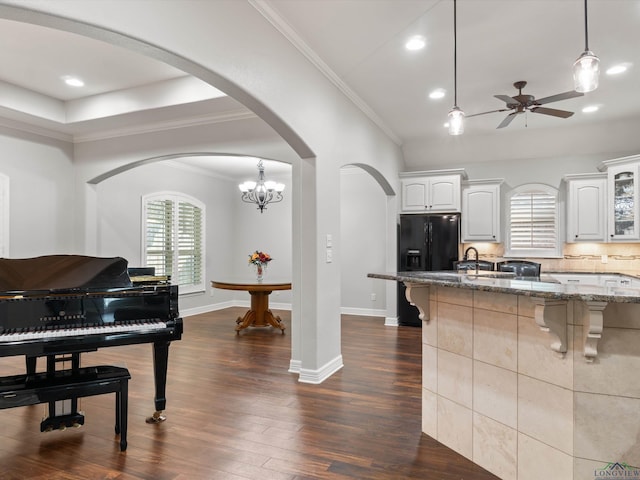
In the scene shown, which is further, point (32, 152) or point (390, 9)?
point (32, 152)

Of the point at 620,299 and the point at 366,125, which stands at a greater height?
the point at 366,125

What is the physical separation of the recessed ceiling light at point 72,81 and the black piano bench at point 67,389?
3094 millimetres

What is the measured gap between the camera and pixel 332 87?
423 cm

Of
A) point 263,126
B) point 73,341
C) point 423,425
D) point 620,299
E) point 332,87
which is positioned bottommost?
point 423,425

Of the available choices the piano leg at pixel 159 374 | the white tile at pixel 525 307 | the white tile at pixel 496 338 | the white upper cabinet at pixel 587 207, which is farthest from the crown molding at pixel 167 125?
the white upper cabinet at pixel 587 207

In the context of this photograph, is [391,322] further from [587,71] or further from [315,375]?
[587,71]

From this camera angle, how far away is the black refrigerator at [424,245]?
20.8ft

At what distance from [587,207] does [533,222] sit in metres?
0.78

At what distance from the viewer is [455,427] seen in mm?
2477

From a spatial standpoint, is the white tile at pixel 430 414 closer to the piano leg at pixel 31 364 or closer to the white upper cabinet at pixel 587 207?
the piano leg at pixel 31 364

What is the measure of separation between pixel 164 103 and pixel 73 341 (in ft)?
8.99

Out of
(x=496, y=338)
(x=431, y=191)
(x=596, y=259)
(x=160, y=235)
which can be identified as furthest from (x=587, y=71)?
(x=160, y=235)

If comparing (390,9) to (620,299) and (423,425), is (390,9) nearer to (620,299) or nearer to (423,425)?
(620,299)

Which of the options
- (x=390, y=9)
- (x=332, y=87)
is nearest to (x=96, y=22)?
(x=390, y=9)
